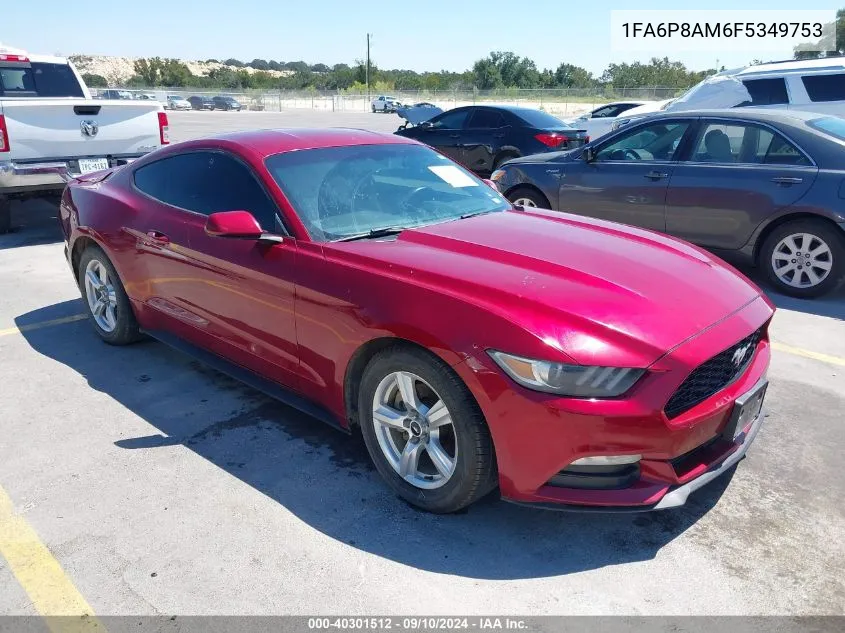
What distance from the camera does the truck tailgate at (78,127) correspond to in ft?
24.3

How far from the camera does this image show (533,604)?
2.46 meters

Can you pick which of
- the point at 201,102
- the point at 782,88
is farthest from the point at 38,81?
the point at 201,102

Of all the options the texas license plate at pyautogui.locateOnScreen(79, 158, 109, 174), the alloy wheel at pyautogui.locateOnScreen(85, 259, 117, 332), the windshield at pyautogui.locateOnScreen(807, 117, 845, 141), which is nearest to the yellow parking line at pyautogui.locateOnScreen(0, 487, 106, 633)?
the alloy wheel at pyautogui.locateOnScreen(85, 259, 117, 332)

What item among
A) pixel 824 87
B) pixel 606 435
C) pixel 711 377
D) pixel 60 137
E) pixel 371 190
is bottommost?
pixel 606 435

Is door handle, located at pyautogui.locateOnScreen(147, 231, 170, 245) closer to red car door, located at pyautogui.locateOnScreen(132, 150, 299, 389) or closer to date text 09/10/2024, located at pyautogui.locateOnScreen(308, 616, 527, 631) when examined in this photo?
red car door, located at pyautogui.locateOnScreen(132, 150, 299, 389)

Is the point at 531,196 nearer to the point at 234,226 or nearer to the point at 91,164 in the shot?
the point at 234,226

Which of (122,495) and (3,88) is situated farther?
(3,88)

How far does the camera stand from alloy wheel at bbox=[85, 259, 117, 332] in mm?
4898

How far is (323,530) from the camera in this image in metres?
2.89

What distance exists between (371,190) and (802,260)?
13.8 feet

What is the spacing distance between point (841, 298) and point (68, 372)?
20.9ft

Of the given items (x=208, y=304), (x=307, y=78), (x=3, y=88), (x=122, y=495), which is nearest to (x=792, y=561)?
(x=122, y=495)

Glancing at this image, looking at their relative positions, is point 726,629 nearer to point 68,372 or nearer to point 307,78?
point 68,372

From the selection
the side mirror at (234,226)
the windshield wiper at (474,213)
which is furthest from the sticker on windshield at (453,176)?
the side mirror at (234,226)
